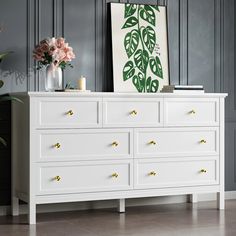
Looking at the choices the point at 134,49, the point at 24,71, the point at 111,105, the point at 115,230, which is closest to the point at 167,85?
the point at 134,49

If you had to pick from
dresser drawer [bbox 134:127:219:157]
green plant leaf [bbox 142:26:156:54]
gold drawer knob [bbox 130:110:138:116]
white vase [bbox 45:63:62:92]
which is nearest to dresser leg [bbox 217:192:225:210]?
dresser drawer [bbox 134:127:219:157]

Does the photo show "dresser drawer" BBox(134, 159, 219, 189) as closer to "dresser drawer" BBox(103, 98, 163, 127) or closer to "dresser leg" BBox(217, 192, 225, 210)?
"dresser leg" BBox(217, 192, 225, 210)

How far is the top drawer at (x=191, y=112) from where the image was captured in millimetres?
4863

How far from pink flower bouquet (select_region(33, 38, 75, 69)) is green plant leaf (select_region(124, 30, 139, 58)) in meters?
0.63

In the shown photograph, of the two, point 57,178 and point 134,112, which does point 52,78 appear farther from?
point 57,178

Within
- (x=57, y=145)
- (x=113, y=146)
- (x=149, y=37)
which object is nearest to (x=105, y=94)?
(x=113, y=146)

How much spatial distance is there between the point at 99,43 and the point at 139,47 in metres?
0.35

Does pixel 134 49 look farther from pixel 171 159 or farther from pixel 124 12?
pixel 171 159

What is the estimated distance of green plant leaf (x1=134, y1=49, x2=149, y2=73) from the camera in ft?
17.4

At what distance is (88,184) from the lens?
459 cm

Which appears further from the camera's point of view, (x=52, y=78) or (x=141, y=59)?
(x=141, y=59)

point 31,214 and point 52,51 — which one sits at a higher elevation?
point 52,51

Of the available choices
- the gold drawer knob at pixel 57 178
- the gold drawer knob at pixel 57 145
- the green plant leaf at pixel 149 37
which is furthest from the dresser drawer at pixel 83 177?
the green plant leaf at pixel 149 37

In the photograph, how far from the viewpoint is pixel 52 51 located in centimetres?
473
